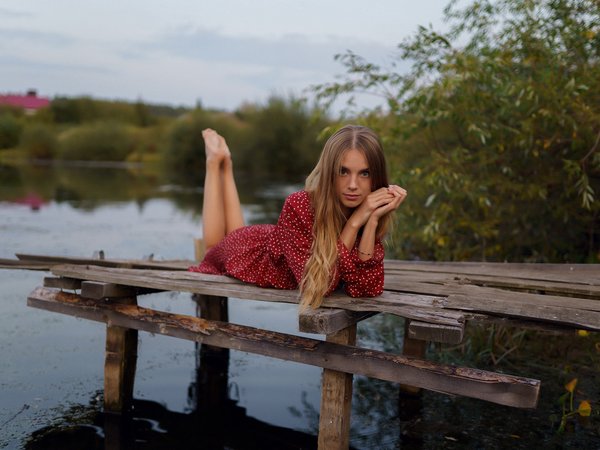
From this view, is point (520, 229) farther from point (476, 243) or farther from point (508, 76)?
point (508, 76)

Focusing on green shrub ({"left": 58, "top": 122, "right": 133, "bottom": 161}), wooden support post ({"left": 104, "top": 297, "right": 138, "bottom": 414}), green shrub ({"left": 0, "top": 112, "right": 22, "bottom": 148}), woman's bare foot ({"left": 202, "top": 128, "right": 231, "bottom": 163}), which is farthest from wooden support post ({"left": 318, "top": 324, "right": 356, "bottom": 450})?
green shrub ({"left": 0, "top": 112, "right": 22, "bottom": 148})

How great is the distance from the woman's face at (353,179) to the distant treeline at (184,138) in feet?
58.2

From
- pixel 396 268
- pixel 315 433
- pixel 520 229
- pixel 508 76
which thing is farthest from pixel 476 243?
pixel 315 433

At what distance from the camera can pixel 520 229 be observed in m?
7.84

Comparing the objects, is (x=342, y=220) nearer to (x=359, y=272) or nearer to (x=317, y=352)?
(x=359, y=272)

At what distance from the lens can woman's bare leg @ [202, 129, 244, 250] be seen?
5289 mm

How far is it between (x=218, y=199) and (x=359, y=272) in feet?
6.64

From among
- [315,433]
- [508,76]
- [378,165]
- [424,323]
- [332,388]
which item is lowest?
[315,433]

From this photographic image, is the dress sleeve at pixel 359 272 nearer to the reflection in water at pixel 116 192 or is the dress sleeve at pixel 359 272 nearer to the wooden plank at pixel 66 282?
the wooden plank at pixel 66 282

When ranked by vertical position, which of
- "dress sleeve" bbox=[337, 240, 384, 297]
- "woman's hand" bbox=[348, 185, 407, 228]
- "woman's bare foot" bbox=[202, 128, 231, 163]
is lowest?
"dress sleeve" bbox=[337, 240, 384, 297]

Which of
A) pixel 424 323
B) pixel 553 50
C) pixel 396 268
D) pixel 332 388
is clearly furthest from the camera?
pixel 553 50

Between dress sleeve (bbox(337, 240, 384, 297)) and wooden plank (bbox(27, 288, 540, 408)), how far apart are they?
0.34 metres

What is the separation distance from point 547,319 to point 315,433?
208cm

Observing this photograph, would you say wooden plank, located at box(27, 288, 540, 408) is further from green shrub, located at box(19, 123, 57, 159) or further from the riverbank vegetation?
green shrub, located at box(19, 123, 57, 159)
